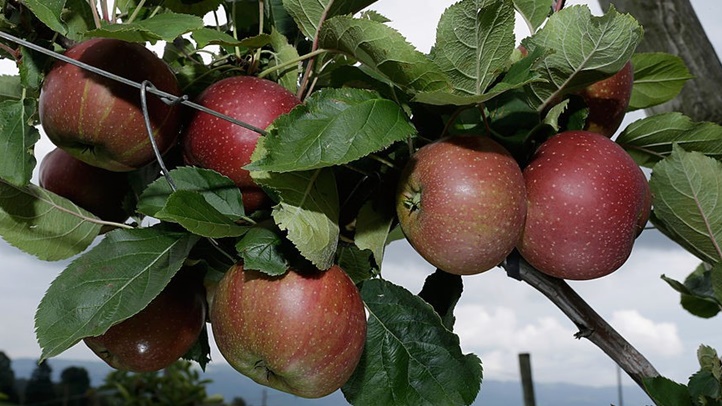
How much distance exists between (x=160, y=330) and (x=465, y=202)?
10.7 inches

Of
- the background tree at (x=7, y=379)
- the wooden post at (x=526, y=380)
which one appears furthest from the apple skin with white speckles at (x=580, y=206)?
the background tree at (x=7, y=379)

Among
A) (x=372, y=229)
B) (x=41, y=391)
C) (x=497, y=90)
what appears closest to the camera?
(x=497, y=90)

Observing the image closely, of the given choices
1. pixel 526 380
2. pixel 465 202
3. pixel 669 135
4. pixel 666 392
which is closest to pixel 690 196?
pixel 669 135

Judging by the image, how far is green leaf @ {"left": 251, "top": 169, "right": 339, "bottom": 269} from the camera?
45 centimetres

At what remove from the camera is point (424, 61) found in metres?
0.44

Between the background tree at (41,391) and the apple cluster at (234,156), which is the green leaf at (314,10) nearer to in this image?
the apple cluster at (234,156)

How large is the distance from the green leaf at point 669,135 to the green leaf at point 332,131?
277 millimetres

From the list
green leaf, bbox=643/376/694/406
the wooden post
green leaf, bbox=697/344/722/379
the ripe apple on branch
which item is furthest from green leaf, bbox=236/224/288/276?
the wooden post

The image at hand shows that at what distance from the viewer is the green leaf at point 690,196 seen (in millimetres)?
617

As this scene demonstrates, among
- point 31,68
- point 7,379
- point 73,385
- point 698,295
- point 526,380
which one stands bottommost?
point 73,385

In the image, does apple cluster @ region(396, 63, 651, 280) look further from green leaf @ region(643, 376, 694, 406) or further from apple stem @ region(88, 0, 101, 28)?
apple stem @ region(88, 0, 101, 28)

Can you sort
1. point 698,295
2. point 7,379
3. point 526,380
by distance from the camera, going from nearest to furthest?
1. point 698,295
2. point 526,380
3. point 7,379

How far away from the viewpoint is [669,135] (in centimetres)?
64

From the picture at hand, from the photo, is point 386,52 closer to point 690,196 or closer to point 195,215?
point 195,215
